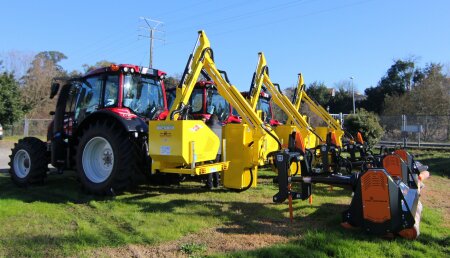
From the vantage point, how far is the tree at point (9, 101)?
25.9 metres

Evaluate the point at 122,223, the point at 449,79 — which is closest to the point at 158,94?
the point at 122,223

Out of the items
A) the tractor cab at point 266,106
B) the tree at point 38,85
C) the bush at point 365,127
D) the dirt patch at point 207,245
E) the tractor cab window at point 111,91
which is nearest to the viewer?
the dirt patch at point 207,245

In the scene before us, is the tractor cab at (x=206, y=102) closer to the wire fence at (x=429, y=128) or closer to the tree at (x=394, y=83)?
the wire fence at (x=429, y=128)

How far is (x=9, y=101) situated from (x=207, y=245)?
25744 millimetres

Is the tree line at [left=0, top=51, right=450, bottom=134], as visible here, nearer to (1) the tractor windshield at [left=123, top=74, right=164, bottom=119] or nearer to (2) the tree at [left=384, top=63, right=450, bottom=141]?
(2) the tree at [left=384, top=63, right=450, bottom=141]

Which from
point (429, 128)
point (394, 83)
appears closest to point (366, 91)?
point (394, 83)

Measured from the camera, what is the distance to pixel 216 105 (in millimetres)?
11109

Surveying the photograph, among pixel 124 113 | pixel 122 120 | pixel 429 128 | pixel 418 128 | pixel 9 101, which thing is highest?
pixel 9 101

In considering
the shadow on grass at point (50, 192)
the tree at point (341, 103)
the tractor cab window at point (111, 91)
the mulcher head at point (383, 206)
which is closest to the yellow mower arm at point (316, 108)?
the tractor cab window at point (111, 91)

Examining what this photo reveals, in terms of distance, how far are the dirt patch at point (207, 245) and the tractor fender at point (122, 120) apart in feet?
8.96

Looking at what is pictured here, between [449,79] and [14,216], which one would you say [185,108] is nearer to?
[14,216]

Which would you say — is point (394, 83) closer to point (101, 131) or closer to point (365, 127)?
point (365, 127)

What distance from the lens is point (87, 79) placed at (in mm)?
8680

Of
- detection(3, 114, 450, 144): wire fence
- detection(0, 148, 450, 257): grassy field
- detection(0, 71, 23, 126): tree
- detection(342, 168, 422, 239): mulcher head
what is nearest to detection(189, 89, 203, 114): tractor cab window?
detection(0, 148, 450, 257): grassy field
